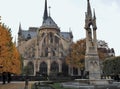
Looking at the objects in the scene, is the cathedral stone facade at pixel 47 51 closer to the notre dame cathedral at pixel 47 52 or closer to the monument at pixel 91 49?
the notre dame cathedral at pixel 47 52

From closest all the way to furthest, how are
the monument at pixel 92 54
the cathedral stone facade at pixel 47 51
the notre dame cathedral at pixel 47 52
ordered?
1. the monument at pixel 92 54
2. the notre dame cathedral at pixel 47 52
3. the cathedral stone facade at pixel 47 51

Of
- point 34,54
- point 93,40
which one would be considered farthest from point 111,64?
point 34,54

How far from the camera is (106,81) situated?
33375 mm

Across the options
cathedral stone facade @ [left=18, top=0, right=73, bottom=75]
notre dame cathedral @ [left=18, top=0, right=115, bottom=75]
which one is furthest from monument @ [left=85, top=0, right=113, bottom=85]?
cathedral stone facade @ [left=18, top=0, right=73, bottom=75]

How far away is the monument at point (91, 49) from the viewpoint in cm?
3472

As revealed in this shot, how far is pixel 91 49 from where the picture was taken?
36.1m

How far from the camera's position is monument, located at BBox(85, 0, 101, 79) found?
34719 millimetres

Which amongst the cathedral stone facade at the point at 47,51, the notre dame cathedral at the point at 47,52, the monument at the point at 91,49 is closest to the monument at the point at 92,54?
the monument at the point at 91,49

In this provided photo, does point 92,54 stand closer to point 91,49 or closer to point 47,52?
point 91,49

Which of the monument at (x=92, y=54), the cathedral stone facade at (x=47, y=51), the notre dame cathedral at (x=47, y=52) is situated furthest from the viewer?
the cathedral stone facade at (x=47, y=51)

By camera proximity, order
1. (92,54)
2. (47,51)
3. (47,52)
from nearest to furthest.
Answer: (92,54) → (47,52) → (47,51)

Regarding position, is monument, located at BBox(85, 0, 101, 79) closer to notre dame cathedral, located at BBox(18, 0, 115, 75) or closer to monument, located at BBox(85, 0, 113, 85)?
monument, located at BBox(85, 0, 113, 85)

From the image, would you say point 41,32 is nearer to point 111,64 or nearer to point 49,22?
point 49,22

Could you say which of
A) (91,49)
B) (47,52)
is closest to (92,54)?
(91,49)
